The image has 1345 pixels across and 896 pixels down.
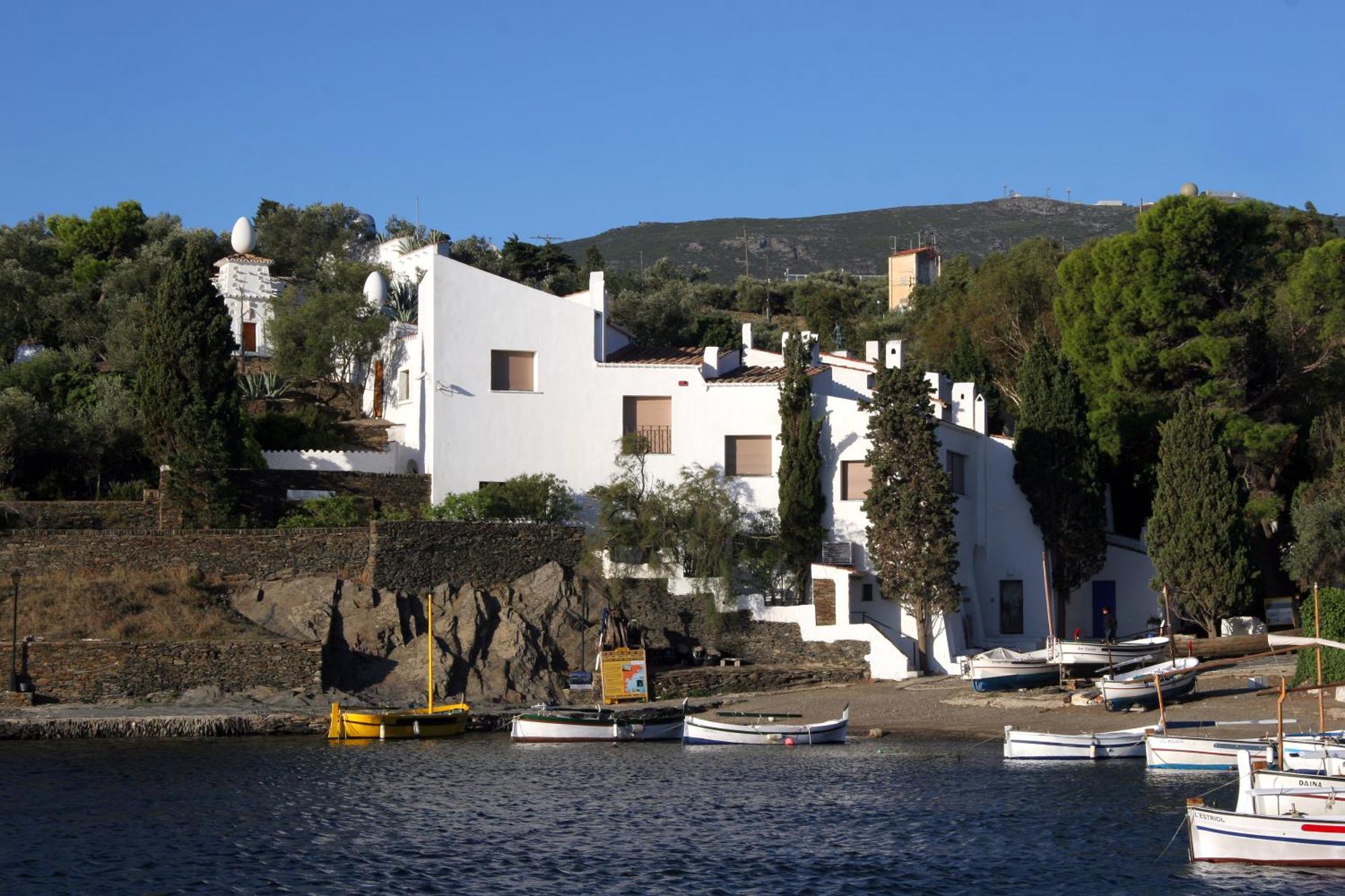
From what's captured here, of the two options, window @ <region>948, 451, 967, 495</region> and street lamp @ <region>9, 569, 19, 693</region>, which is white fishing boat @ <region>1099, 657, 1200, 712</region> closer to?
window @ <region>948, 451, 967, 495</region>

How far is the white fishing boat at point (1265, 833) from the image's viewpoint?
2538cm

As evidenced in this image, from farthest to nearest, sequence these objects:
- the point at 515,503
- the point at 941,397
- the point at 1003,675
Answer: the point at 941,397 < the point at 515,503 < the point at 1003,675

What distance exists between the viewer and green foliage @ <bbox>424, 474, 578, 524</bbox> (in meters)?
46.8

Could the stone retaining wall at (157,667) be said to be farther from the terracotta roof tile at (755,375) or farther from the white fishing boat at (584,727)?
the terracotta roof tile at (755,375)

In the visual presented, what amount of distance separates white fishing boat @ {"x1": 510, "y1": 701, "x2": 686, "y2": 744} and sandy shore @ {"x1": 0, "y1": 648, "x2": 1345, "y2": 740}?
2.23 metres

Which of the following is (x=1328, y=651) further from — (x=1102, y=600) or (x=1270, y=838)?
(x=1270, y=838)

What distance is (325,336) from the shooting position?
58625mm

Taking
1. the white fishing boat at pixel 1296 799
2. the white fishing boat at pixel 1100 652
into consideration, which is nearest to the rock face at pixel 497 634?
the white fishing boat at pixel 1100 652

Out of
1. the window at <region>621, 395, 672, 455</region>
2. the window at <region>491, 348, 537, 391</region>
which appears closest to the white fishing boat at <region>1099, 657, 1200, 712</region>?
the window at <region>621, 395, 672, 455</region>

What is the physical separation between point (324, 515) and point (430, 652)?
20.8ft

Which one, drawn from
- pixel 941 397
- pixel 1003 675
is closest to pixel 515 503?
pixel 1003 675

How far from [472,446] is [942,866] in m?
26.0

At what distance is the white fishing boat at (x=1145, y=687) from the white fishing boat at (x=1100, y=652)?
221 centimetres

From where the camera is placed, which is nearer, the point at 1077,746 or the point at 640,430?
the point at 1077,746
